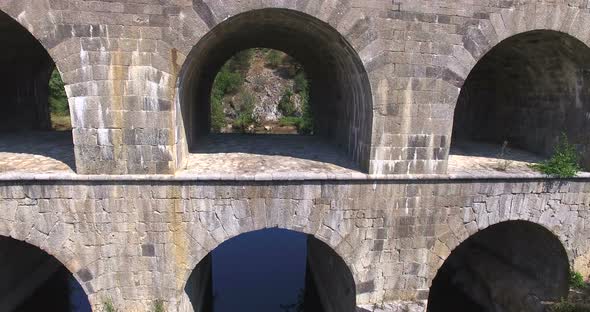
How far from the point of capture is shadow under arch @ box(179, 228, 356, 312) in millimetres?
7841

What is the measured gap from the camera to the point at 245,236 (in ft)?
46.2

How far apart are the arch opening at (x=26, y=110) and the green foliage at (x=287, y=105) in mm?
20858

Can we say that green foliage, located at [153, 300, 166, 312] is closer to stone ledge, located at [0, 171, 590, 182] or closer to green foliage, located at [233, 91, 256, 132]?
stone ledge, located at [0, 171, 590, 182]

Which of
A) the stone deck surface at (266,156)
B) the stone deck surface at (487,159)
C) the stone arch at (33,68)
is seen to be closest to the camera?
the stone arch at (33,68)

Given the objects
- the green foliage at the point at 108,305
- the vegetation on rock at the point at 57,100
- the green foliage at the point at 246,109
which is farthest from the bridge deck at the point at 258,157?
the green foliage at the point at 246,109

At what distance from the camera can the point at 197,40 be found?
223 inches

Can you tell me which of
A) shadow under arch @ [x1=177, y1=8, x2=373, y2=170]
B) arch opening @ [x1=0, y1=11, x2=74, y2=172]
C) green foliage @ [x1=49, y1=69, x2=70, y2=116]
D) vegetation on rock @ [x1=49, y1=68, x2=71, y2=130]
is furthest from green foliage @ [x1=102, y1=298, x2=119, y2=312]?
green foliage @ [x1=49, y1=69, x2=70, y2=116]

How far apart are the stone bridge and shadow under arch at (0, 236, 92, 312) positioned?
518 mm

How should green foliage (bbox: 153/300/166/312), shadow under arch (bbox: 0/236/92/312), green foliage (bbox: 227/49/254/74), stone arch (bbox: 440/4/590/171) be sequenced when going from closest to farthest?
stone arch (bbox: 440/4/590/171), green foliage (bbox: 153/300/166/312), shadow under arch (bbox: 0/236/92/312), green foliage (bbox: 227/49/254/74)

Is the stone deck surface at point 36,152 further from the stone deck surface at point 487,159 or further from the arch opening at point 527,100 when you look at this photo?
the arch opening at point 527,100

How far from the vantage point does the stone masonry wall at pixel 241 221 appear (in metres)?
5.86

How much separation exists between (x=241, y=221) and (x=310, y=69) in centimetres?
580

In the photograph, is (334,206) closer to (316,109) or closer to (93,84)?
(93,84)

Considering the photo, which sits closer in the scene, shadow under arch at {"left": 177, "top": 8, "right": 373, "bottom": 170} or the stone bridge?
the stone bridge
